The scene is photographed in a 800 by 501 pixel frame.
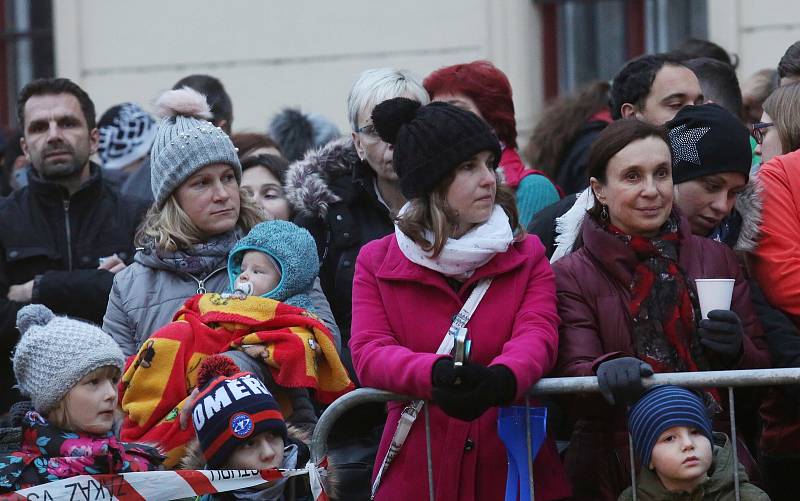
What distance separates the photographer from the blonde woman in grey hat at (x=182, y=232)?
19.7 feet

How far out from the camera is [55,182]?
7.23 meters

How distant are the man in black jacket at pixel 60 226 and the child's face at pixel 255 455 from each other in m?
1.73

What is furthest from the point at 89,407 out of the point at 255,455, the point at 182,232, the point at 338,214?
the point at 338,214

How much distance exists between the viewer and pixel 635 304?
5.14m

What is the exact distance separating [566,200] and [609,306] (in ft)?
2.98

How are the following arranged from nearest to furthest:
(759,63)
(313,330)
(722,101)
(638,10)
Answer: (313,330)
(722,101)
(759,63)
(638,10)

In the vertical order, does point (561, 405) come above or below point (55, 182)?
below

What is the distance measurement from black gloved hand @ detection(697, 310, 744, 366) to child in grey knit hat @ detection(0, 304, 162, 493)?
1846mm

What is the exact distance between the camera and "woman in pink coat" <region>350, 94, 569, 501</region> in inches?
199

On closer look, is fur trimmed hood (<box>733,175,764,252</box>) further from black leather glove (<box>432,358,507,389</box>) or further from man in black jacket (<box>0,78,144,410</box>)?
man in black jacket (<box>0,78,144,410</box>)

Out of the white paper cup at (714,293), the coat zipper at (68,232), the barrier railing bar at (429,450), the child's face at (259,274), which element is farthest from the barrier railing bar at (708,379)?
the coat zipper at (68,232)

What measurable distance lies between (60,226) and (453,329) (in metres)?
2.67

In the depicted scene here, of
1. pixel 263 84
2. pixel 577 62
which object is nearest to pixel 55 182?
pixel 263 84

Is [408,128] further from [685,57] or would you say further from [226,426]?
[685,57]
